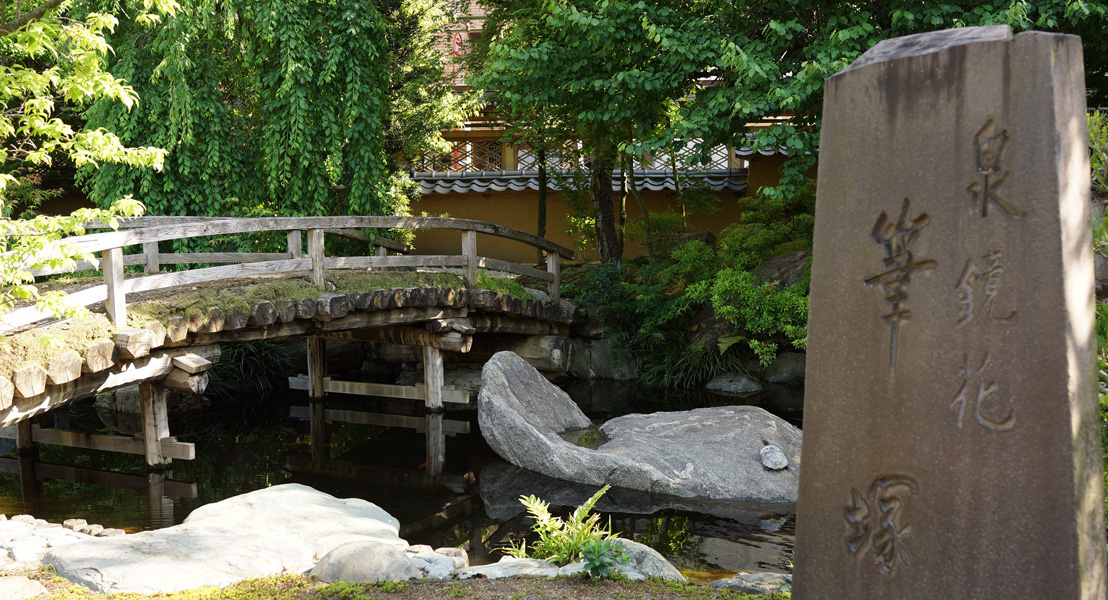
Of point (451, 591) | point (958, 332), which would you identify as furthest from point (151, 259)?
point (958, 332)

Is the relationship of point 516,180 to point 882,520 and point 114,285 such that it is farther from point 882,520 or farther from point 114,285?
point 882,520

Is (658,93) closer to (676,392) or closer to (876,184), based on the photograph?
(676,392)

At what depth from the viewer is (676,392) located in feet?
43.0

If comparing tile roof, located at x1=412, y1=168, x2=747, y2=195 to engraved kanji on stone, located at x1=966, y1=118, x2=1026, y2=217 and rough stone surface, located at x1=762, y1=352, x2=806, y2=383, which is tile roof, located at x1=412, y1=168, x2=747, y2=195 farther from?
engraved kanji on stone, located at x1=966, y1=118, x2=1026, y2=217

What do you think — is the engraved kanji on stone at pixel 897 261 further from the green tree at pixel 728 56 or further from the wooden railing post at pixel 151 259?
the wooden railing post at pixel 151 259

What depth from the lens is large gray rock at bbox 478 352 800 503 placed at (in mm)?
7793

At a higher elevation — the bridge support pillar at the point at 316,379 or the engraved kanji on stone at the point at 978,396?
the engraved kanji on stone at the point at 978,396

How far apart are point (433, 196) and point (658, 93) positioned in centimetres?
935

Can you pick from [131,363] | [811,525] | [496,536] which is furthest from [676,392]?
[811,525]

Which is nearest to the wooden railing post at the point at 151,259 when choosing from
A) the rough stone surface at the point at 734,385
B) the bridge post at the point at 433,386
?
the bridge post at the point at 433,386

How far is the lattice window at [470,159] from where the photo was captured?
749 inches

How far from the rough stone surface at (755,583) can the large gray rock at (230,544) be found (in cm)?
205

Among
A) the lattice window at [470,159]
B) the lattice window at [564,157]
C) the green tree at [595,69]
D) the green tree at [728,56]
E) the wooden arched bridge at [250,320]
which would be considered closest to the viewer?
the wooden arched bridge at [250,320]

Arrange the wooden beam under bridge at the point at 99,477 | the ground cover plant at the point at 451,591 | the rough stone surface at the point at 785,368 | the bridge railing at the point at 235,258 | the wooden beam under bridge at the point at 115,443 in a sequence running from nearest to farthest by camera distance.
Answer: the ground cover plant at the point at 451,591 < the bridge railing at the point at 235,258 < the wooden beam under bridge at the point at 99,477 < the wooden beam under bridge at the point at 115,443 < the rough stone surface at the point at 785,368
